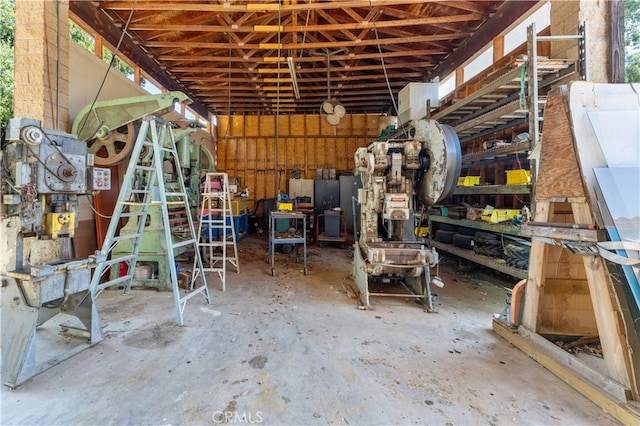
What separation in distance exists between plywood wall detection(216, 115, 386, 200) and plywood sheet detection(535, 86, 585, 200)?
7803 mm

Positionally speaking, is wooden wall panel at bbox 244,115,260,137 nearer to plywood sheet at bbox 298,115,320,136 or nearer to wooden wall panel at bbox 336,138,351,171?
plywood sheet at bbox 298,115,320,136

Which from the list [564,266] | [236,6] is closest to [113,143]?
[236,6]

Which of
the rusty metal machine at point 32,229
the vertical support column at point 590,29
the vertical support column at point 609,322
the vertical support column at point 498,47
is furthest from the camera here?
the vertical support column at point 498,47

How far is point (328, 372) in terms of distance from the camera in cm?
196

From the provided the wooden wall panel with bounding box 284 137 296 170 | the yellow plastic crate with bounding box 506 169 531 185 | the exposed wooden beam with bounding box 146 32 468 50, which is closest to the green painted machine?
the exposed wooden beam with bounding box 146 32 468 50

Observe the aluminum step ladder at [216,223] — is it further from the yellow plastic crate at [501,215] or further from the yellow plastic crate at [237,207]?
the yellow plastic crate at [501,215]

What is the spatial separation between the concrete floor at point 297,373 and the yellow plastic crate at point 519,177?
1.64 meters

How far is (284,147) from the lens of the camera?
32.8ft

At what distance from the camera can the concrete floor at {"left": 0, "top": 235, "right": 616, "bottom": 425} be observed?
1.57 meters

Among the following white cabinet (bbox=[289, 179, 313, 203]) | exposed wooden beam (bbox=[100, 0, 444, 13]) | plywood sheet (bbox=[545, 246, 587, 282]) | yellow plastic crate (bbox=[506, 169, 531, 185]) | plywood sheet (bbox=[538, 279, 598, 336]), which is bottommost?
plywood sheet (bbox=[538, 279, 598, 336])

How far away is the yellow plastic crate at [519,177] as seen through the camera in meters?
3.32

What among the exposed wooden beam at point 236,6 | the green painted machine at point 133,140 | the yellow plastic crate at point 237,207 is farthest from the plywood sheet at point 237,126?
the green painted machine at point 133,140

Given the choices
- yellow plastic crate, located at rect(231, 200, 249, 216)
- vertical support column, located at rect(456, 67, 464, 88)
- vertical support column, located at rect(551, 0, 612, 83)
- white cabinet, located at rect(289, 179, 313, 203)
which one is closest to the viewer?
vertical support column, located at rect(551, 0, 612, 83)

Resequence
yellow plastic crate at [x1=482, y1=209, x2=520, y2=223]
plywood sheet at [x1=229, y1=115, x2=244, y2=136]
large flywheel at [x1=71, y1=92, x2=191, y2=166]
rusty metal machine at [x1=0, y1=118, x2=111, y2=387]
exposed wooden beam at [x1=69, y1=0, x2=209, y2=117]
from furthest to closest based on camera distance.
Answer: plywood sheet at [x1=229, y1=115, x2=244, y2=136] → exposed wooden beam at [x1=69, y1=0, x2=209, y2=117] → yellow plastic crate at [x1=482, y1=209, x2=520, y2=223] → large flywheel at [x1=71, y1=92, x2=191, y2=166] → rusty metal machine at [x1=0, y1=118, x2=111, y2=387]
